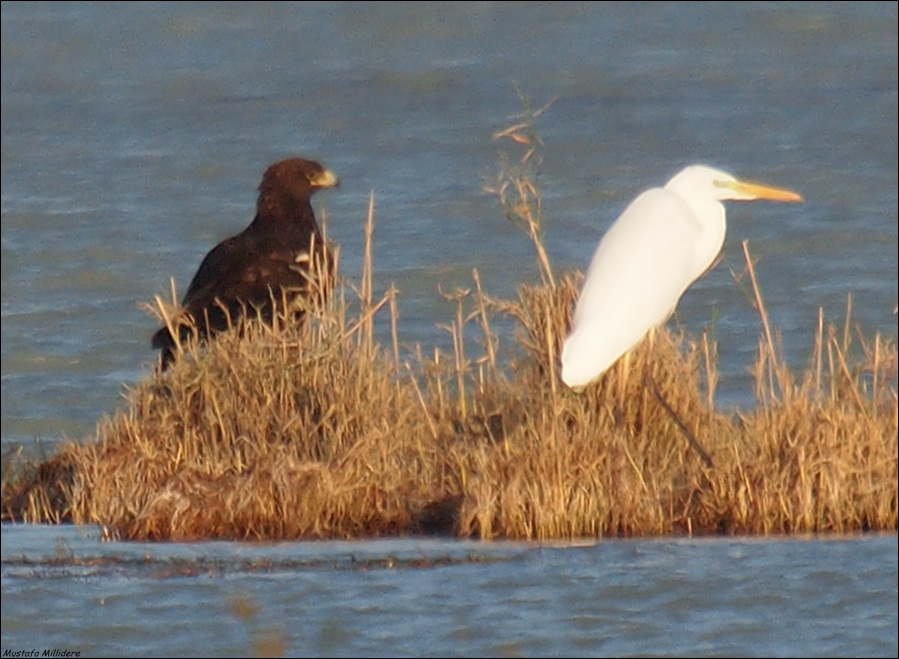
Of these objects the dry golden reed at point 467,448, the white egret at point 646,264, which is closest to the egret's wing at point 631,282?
Answer: the white egret at point 646,264

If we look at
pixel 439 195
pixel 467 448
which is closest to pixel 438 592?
pixel 467 448

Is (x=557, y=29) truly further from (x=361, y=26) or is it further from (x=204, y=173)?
(x=204, y=173)

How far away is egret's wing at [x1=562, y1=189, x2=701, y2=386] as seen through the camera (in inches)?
315

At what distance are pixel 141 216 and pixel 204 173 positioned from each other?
70.7 inches

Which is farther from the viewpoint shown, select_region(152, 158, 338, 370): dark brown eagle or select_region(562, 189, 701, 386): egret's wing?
select_region(152, 158, 338, 370): dark brown eagle

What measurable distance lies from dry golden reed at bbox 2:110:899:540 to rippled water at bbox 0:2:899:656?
184 mm

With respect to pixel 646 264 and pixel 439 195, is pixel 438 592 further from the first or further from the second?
pixel 439 195

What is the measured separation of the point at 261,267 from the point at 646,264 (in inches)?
68.8

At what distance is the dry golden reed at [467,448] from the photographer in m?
7.61

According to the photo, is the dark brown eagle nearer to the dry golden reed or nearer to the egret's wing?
the dry golden reed

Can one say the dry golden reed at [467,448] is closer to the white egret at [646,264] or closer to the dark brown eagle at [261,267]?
the white egret at [646,264]

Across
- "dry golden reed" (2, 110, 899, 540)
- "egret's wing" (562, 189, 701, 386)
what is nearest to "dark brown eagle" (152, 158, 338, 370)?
"dry golden reed" (2, 110, 899, 540)

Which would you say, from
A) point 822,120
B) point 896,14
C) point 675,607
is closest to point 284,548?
Answer: point 675,607

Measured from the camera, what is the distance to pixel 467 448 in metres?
7.93
